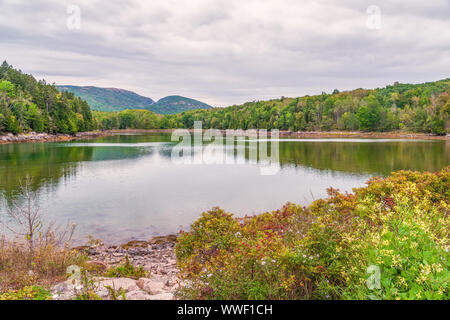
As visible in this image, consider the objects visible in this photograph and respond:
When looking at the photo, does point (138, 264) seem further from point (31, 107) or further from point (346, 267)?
point (31, 107)

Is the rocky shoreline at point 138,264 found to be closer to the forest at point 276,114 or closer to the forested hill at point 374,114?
the forest at point 276,114

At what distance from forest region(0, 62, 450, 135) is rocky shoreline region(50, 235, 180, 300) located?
76.4 meters

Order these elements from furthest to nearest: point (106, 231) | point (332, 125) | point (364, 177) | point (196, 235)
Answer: point (332, 125) < point (364, 177) < point (106, 231) < point (196, 235)

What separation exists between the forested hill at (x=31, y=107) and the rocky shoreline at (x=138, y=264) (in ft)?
250

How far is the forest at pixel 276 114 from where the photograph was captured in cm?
8288

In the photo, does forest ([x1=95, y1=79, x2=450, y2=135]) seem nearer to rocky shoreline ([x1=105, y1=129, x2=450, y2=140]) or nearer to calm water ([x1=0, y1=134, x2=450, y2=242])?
rocky shoreline ([x1=105, y1=129, x2=450, y2=140])

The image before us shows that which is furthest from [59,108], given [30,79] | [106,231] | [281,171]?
[106,231]

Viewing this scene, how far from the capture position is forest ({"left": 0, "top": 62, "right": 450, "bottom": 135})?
272 ft

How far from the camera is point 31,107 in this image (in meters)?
81.6
